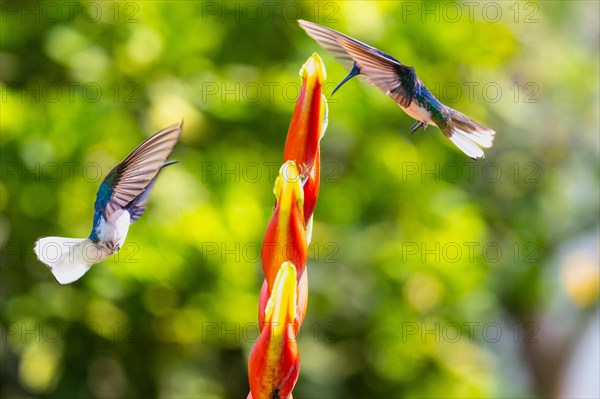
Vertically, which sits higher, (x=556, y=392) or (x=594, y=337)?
(x=594, y=337)

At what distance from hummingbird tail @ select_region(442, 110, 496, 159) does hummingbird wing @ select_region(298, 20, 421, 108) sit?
57 mm

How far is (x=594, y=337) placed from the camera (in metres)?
4.60

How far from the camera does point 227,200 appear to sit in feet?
8.63

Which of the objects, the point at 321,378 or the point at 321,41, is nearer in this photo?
the point at 321,41

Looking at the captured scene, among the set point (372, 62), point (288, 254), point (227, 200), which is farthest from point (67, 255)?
point (227, 200)

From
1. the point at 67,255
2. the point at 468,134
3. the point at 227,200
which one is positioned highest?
the point at 468,134

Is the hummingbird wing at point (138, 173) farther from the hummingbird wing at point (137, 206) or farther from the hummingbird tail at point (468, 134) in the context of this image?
the hummingbird tail at point (468, 134)

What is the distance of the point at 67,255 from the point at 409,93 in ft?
1.40

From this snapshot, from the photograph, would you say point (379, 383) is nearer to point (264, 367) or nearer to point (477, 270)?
point (477, 270)

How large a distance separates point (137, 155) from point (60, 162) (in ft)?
5.90

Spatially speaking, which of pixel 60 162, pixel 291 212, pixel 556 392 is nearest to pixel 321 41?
pixel 291 212

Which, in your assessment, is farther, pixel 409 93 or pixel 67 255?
pixel 409 93

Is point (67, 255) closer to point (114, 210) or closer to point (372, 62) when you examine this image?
point (114, 210)

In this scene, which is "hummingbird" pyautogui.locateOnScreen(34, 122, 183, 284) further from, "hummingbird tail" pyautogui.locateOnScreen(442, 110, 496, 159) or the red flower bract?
"hummingbird tail" pyautogui.locateOnScreen(442, 110, 496, 159)
